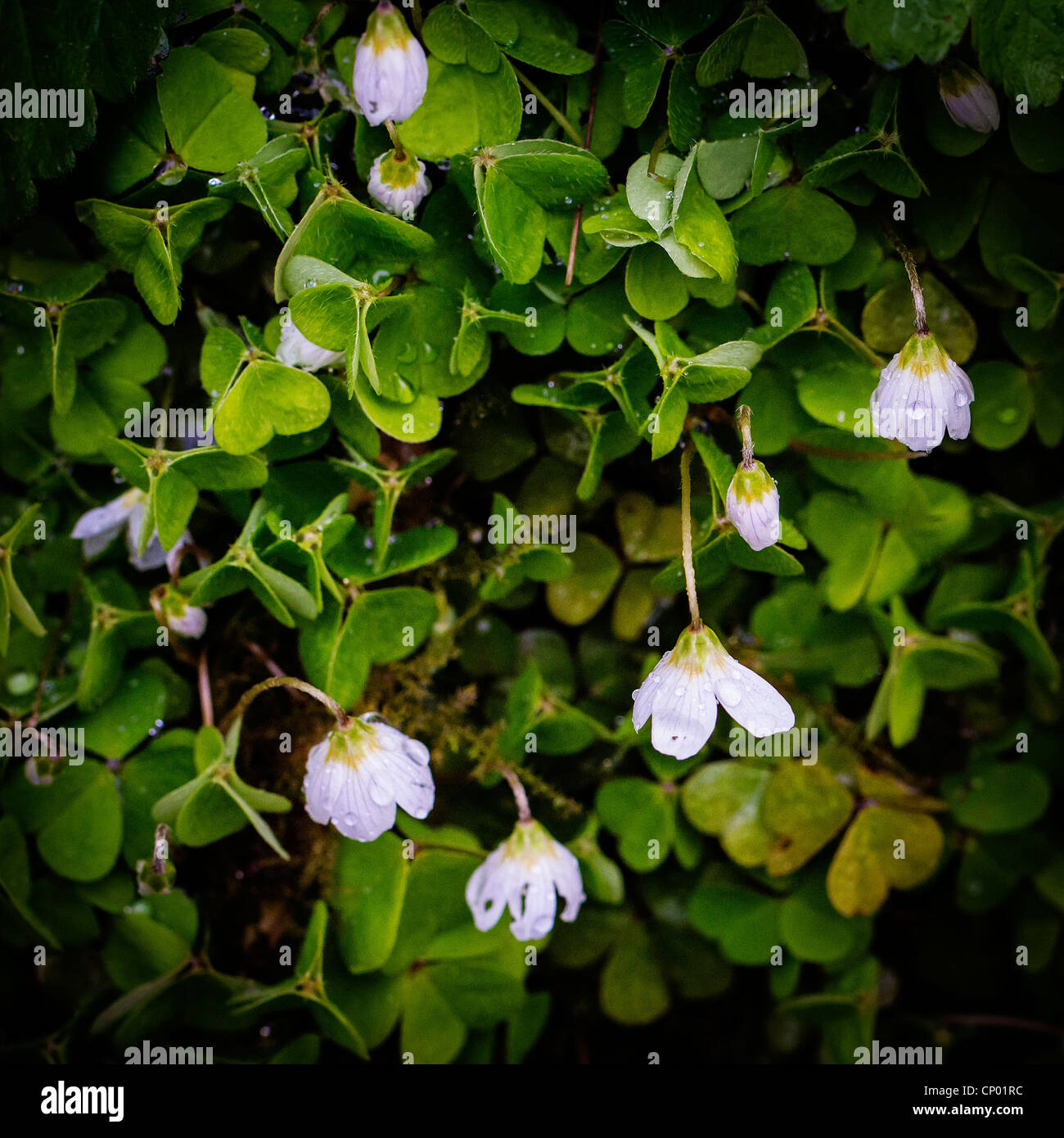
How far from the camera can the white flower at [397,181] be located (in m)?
0.78

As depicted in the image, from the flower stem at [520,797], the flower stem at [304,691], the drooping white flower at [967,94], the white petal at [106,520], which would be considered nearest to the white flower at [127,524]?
the white petal at [106,520]

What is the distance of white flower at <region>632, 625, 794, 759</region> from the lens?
0.73m

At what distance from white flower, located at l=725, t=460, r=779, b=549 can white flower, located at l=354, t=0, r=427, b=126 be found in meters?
0.42

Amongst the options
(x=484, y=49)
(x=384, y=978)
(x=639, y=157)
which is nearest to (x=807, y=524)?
(x=639, y=157)

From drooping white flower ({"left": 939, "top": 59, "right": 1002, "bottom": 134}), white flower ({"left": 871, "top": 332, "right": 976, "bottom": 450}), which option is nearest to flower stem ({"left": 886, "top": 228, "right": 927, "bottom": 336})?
white flower ({"left": 871, "top": 332, "right": 976, "bottom": 450})

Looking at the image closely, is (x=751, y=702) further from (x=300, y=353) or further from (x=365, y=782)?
(x=300, y=353)

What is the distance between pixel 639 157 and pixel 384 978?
941 mm

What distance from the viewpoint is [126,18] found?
767 mm

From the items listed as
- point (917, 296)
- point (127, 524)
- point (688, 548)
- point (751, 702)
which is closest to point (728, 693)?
point (751, 702)

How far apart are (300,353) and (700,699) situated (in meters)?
0.50

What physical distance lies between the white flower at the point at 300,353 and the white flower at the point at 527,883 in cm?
51

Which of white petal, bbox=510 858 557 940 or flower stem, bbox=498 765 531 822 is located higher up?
flower stem, bbox=498 765 531 822

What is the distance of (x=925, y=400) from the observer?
76 centimetres

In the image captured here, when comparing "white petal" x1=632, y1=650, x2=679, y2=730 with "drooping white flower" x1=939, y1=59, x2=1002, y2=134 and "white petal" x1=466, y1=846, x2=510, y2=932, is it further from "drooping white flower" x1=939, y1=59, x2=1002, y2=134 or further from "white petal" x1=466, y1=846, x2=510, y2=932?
→ "drooping white flower" x1=939, y1=59, x2=1002, y2=134
